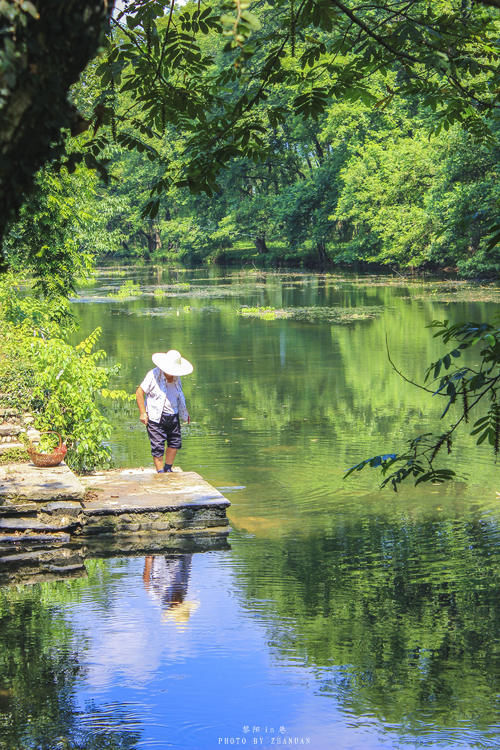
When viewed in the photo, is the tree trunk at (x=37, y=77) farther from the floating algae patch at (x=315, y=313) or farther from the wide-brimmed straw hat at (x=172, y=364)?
the floating algae patch at (x=315, y=313)

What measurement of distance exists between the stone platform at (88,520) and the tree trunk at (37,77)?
6658mm

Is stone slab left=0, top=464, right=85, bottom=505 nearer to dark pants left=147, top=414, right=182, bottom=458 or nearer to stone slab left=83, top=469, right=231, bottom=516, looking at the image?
stone slab left=83, top=469, right=231, bottom=516

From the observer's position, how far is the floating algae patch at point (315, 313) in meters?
31.0

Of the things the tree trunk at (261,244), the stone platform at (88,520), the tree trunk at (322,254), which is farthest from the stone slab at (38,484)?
the tree trunk at (261,244)

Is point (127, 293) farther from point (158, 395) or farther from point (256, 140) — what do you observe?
point (256, 140)

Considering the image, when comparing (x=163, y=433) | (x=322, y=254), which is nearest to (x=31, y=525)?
(x=163, y=433)

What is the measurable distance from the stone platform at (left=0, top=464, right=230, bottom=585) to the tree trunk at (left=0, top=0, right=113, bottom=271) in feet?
21.8

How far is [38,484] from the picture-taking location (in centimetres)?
939

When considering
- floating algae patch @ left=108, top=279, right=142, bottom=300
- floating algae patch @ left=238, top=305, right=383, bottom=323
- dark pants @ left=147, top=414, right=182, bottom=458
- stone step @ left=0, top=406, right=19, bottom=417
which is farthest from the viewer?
floating algae patch @ left=108, top=279, right=142, bottom=300

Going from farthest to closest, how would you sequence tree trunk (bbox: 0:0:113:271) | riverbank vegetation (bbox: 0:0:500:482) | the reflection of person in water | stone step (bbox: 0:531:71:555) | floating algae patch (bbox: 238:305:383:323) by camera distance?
floating algae patch (bbox: 238:305:383:323), stone step (bbox: 0:531:71:555), the reflection of person in water, riverbank vegetation (bbox: 0:0:500:482), tree trunk (bbox: 0:0:113:271)

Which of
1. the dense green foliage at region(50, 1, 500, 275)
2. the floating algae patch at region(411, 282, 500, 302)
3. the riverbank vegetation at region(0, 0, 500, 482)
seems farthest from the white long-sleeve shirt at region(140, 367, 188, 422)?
the floating algae patch at region(411, 282, 500, 302)

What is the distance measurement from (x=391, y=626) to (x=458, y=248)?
33135 mm

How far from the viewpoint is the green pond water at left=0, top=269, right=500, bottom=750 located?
6004 millimetres

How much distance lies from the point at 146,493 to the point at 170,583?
1587 mm
